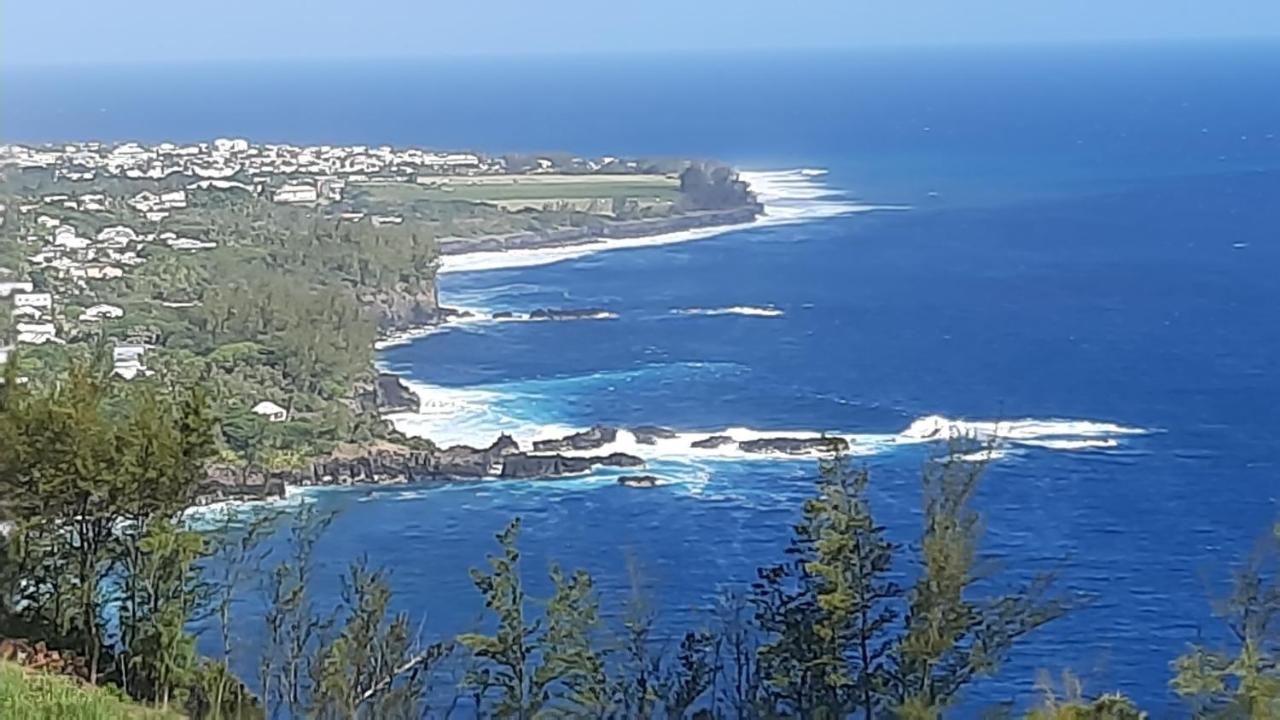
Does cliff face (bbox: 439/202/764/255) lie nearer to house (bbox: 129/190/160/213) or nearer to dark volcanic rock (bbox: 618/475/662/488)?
house (bbox: 129/190/160/213)

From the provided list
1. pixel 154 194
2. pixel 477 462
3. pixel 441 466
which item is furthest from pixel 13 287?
pixel 154 194

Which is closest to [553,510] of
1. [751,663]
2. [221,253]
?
[751,663]

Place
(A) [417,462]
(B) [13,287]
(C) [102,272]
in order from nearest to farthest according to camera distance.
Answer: (A) [417,462] → (B) [13,287] → (C) [102,272]

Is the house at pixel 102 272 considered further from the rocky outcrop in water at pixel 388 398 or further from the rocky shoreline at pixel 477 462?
the rocky shoreline at pixel 477 462

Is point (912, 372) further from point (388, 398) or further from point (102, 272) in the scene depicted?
point (102, 272)

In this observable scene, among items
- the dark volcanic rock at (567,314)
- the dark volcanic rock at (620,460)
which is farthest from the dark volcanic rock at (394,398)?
the dark volcanic rock at (567,314)

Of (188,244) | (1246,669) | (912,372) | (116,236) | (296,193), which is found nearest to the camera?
(1246,669)
